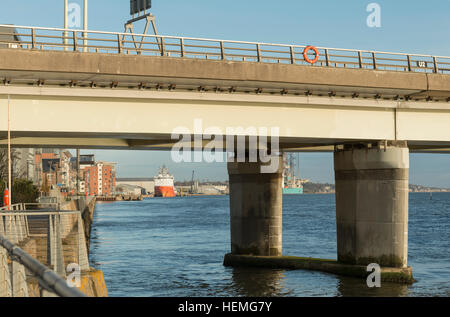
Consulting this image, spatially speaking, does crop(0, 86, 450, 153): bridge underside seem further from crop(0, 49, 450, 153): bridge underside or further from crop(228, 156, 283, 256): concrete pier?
crop(228, 156, 283, 256): concrete pier

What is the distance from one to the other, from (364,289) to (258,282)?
5.45 meters

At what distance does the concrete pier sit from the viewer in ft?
120

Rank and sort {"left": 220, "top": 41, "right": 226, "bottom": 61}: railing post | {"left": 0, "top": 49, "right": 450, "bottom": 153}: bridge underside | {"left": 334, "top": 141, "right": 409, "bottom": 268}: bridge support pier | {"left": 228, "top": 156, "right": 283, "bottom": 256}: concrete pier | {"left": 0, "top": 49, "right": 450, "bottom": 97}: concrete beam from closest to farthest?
{"left": 0, "top": 49, "right": 450, "bottom": 97}: concrete beam, {"left": 0, "top": 49, "right": 450, "bottom": 153}: bridge underside, {"left": 220, "top": 41, "right": 226, "bottom": 61}: railing post, {"left": 334, "top": 141, "right": 409, "bottom": 268}: bridge support pier, {"left": 228, "top": 156, "right": 283, "bottom": 256}: concrete pier

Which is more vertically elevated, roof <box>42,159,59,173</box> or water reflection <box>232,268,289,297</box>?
roof <box>42,159,59,173</box>

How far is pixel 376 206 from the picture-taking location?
29797mm

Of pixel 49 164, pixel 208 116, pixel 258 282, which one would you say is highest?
pixel 49 164

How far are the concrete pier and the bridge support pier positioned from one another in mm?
6155

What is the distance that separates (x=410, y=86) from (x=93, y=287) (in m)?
19.3

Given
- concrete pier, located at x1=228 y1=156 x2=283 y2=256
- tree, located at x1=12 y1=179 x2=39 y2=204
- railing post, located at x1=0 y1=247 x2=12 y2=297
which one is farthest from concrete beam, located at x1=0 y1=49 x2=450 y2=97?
tree, located at x1=12 y1=179 x2=39 y2=204

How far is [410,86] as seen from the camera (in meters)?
28.5

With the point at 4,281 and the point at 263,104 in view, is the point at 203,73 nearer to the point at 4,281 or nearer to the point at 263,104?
the point at 263,104

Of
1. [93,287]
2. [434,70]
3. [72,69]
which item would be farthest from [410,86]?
[93,287]

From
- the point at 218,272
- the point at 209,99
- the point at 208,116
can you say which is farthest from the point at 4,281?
the point at 218,272
